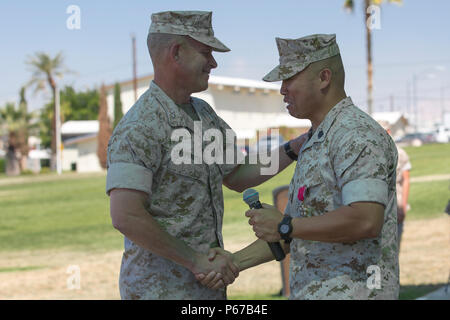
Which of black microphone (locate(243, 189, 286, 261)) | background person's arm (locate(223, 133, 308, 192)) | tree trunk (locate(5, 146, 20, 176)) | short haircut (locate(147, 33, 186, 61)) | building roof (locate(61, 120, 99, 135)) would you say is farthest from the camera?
building roof (locate(61, 120, 99, 135))

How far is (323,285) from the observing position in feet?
8.85

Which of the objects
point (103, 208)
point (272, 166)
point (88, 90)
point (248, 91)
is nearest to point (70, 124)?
point (88, 90)

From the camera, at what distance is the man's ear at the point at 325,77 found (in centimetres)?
270

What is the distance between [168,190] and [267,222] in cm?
60

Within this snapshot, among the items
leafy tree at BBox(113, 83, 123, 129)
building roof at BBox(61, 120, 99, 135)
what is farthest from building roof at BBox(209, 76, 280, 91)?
building roof at BBox(61, 120, 99, 135)

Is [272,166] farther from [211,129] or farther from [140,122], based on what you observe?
[140,122]

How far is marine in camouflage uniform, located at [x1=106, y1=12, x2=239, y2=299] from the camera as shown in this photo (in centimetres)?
297

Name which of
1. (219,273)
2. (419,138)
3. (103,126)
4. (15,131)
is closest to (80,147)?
(15,131)

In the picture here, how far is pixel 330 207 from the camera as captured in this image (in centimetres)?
263

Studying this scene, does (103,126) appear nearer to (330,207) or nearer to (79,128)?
(79,128)

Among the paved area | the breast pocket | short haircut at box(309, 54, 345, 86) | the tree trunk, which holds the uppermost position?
short haircut at box(309, 54, 345, 86)

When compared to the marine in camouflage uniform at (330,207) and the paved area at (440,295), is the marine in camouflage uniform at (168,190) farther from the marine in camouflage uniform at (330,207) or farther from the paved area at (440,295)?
the paved area at (440,295)

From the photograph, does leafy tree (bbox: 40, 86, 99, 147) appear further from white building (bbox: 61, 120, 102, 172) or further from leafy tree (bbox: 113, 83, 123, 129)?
leafy tree (bbox: 113, 83, 123, 129)
